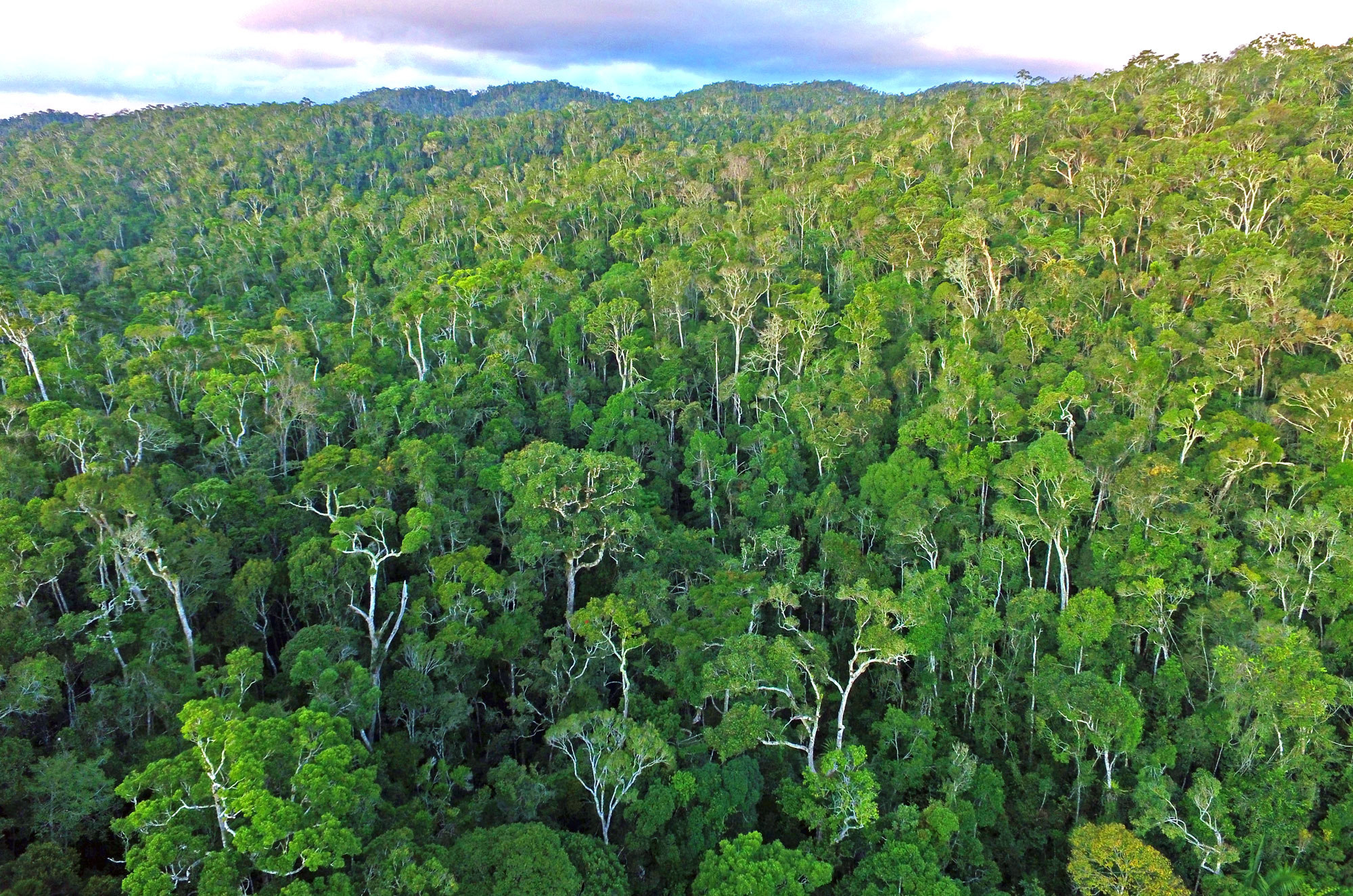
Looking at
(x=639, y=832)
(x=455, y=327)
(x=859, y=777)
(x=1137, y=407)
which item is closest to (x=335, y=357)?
(x=455, y=327)

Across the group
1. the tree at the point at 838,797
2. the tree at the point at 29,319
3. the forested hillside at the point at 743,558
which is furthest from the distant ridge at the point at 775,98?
the tree at the point at 838,797

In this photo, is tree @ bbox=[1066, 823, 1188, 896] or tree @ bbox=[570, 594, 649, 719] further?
tree @ bbox=[570, 594, 649, 719]

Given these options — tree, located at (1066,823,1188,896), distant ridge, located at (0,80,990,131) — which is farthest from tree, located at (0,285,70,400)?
distant ridge, located at (0,80,990,131)

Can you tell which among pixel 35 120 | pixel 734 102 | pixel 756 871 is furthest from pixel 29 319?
pixel 35 120

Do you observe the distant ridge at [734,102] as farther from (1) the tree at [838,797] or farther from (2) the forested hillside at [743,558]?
(1) the tree at [838,797]

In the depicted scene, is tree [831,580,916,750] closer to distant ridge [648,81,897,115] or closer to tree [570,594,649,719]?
tree [570,594,649,719]

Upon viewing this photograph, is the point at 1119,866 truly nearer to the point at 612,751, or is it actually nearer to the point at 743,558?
the point at 612,751
